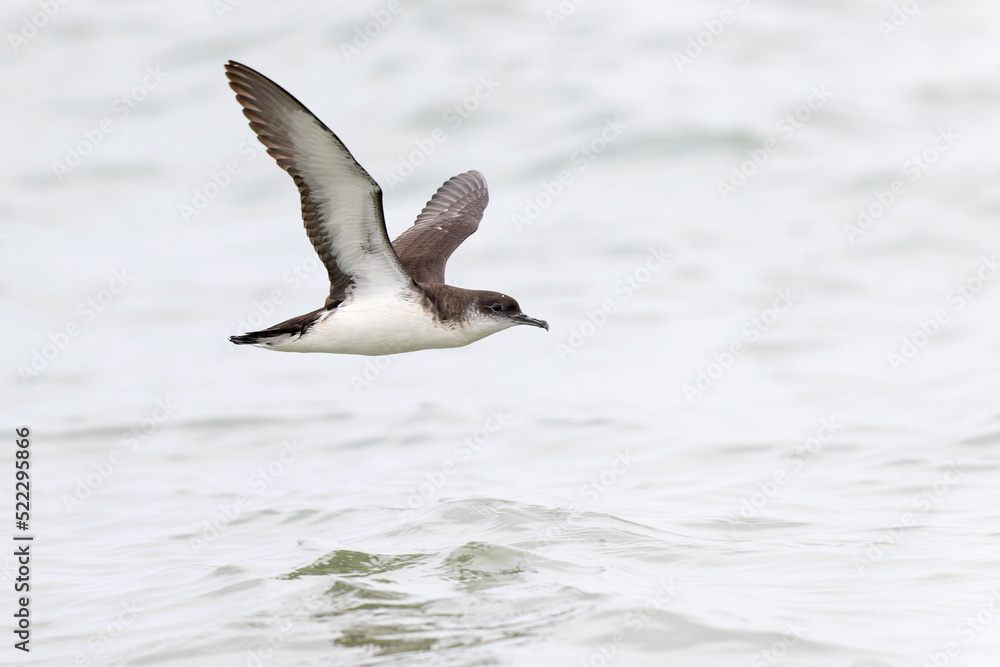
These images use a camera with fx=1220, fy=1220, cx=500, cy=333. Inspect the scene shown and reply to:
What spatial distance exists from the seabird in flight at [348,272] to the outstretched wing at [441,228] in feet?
1.78

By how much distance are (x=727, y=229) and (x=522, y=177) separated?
9.32ft

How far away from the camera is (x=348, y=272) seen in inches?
313

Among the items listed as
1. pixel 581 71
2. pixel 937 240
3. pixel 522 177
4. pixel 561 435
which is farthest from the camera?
pixel 581 71

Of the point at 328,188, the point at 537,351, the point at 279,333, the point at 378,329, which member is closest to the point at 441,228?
the point at 378,329

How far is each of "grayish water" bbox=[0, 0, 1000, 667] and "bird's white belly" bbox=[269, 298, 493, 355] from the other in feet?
4.63

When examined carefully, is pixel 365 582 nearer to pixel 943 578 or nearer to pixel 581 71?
pixel 943 578

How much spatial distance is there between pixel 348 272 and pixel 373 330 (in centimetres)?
43

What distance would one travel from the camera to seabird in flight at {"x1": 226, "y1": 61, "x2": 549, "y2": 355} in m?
7.00

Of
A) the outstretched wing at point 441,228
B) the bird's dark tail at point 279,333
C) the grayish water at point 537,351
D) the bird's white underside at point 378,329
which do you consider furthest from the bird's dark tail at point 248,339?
the grayish water at point 537,351

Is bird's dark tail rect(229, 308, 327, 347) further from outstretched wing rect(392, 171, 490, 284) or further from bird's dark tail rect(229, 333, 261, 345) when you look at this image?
outstretched wing rect(392, 171, 490, 284)

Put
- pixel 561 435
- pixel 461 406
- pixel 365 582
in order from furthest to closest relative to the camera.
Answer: pixel 461 406
pixel 561 435
pixel 365 582

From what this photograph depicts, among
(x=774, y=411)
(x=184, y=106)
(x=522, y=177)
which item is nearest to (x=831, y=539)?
(x=774, y=411)

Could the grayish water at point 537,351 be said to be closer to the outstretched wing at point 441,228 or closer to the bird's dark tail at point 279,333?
the bird's dark tail at point 279,333

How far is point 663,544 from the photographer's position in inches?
327
